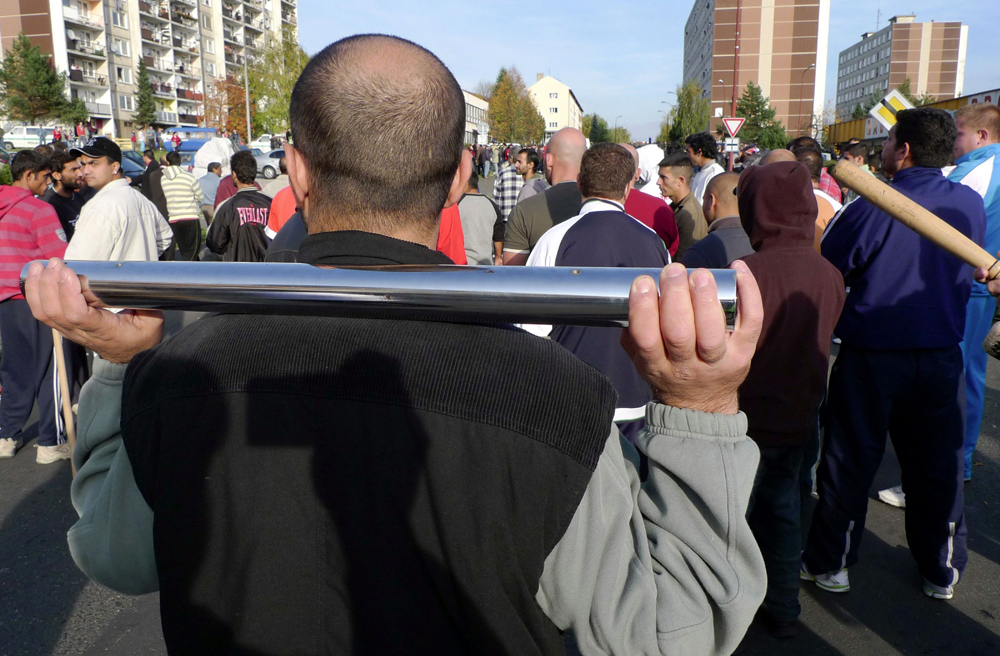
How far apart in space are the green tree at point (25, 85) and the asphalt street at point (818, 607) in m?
58.3

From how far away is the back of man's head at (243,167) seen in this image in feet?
24.0

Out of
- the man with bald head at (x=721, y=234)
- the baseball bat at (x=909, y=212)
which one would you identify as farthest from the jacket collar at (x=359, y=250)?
the man with bald head at (x=721, y=234)

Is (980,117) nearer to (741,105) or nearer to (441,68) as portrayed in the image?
(441,68)

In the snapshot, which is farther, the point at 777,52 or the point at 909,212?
the point at 777,52

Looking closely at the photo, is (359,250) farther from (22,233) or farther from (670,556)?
(22,233)

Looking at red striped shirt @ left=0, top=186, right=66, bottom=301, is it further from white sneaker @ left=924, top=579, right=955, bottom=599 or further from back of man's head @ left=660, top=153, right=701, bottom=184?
white sneaker @ left=924, top=579, right=955, bottom=599

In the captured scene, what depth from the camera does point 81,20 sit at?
217 ft

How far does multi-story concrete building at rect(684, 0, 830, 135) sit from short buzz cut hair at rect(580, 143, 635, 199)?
100.0m

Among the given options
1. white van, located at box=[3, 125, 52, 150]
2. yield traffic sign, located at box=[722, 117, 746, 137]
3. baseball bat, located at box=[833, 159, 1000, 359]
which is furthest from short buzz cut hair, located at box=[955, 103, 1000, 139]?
white van, located at box=[3, 125, 52, 150]

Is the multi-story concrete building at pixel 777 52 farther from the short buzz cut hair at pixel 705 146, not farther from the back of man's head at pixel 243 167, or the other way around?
the back of man's head at pixel 243 167

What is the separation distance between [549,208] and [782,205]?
2336 millimetres

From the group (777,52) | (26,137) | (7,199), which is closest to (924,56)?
(777,52)

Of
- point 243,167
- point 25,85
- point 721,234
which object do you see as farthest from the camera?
point 25,85

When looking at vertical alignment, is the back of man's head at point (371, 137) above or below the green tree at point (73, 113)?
below
